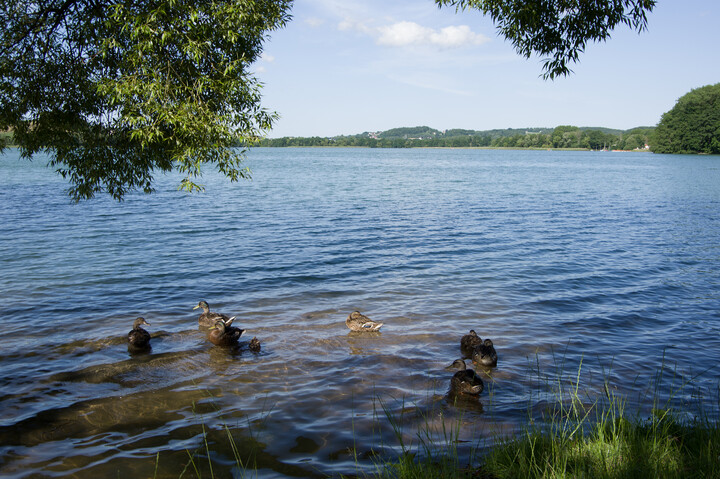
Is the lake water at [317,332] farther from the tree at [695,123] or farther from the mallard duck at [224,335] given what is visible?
the tree at [695,123]

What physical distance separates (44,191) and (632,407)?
161 feet

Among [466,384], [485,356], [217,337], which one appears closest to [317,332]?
[217,337]

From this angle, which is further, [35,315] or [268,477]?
[35,315]

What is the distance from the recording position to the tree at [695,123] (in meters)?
134

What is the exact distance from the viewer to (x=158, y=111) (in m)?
8.86

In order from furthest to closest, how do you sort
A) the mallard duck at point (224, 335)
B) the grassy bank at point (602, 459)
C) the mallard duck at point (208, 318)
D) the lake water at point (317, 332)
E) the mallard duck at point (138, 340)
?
the mallard duck at point (208, 318) → the mallard duck at point (224, 335) → the mallard duck at point (138, 340) → the lake water at point (317, 332) → the grassy bank at point (602, 459)

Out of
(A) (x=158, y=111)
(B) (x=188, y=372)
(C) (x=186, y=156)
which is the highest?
(A) (x=158, y=111)

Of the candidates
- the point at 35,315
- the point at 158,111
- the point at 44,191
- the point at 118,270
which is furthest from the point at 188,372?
the point at 44,191

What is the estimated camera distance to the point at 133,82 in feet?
29.4

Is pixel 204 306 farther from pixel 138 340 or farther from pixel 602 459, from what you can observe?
pixel 602 459

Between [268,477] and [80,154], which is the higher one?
[80,154]

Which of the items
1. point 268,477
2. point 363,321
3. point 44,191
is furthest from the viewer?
point 44,191

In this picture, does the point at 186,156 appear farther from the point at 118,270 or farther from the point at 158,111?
the point at 118,270

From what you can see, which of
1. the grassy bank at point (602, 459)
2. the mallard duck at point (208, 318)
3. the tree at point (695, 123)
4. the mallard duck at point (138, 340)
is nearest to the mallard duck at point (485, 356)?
the grassy bank at point (602, 459)
